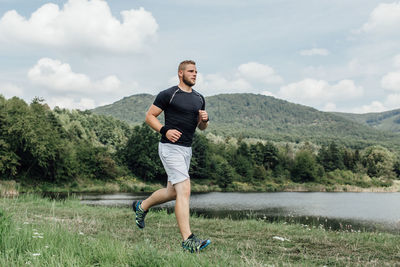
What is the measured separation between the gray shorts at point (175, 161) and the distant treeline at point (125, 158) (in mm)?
38474

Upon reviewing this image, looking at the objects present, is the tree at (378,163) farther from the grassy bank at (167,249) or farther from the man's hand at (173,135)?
the man's hand at (173,135)

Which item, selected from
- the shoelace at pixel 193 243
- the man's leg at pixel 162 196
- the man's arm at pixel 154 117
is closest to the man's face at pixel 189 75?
the man's arm at pixel 154 117

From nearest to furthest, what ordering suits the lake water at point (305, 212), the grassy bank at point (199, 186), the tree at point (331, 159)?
the lake water at point (305, 212) → the grassy bank at point (199, 186) → the tree at point (331, 159)

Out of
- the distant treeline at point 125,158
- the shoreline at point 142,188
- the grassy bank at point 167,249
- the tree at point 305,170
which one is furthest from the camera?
the tree at point 305,170

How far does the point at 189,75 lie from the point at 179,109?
51 centimetres

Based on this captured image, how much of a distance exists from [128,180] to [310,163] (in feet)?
154

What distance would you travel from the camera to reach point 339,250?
4.70 m

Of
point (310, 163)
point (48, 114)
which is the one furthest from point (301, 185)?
point (48, 114)

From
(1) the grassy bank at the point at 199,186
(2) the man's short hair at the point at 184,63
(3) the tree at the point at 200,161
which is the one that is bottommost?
(1) the grassy bank at the point at 199,186

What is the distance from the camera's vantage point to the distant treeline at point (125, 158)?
40.0m

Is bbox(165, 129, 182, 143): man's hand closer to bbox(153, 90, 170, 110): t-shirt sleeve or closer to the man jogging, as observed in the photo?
the man jogging

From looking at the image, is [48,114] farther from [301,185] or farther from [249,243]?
[249,243]

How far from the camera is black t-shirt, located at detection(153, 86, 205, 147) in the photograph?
4773 millimetres

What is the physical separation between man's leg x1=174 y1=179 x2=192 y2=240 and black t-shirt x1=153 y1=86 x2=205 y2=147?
0.60 m
